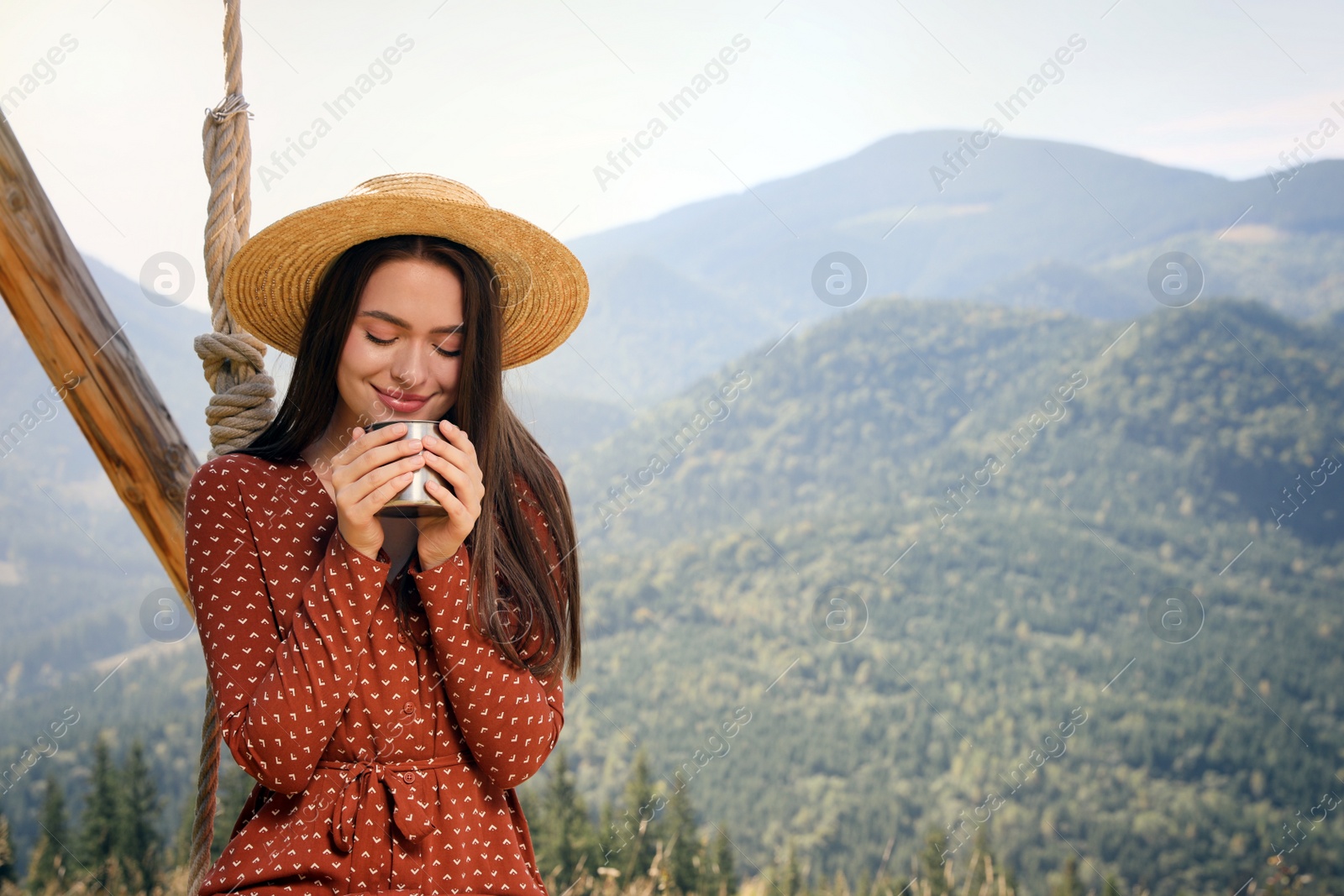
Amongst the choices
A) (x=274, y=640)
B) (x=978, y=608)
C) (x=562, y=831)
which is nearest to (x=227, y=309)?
(x=274, y=640)

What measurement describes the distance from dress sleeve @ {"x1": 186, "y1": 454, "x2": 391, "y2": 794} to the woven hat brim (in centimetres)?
53

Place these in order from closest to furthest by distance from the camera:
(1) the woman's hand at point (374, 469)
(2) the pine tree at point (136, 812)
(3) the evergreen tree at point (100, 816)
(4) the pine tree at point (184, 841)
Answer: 1. (1) the woman's hand at point (374, 469)
2. (4) the pine tree at point (184, 841)
3. (3) the evergreen tree at point (100, 816)
4. (2) the pine tree at point (136, 812)

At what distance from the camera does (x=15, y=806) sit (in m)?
42.9

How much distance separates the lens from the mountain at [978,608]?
5166 cm

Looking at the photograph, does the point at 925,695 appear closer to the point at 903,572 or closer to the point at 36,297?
the point at 903,572

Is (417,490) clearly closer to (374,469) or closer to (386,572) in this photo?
(374,469)

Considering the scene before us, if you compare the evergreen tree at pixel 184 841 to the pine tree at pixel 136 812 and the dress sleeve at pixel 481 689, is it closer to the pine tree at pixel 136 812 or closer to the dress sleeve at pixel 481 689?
the dress sleeve at pixel 481 689

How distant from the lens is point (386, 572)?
1978mm

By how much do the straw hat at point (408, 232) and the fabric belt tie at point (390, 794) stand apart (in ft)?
3.32

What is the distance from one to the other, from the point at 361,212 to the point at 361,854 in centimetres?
127

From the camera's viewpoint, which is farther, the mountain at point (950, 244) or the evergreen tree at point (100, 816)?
the mountain at point (950, 244)

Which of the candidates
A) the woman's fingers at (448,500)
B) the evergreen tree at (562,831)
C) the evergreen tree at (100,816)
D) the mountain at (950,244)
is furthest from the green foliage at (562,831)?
the mountain at (950,244)

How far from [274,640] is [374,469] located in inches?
17.9

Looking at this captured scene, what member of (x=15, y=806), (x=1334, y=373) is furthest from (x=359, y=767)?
(x=1334, y=373)
